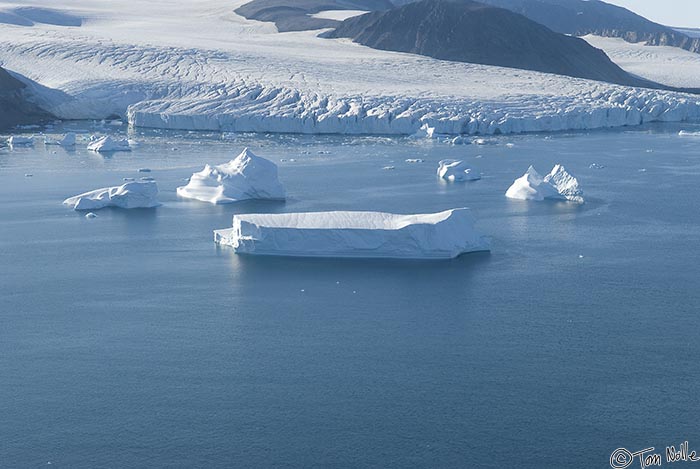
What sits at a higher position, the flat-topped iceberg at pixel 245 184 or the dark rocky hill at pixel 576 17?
the dark rocky hill at pixel 576 17

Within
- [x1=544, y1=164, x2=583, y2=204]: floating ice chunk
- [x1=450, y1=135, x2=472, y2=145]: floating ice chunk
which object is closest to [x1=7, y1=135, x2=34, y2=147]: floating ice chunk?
[x1=450, y1=135, x2=472, y2=145]: floating ice chunk

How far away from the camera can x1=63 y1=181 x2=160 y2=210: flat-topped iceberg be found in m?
14.6

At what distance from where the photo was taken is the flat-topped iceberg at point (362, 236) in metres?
11.4

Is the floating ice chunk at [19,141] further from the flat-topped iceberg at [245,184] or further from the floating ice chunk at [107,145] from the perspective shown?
the flat-topped iceberg at [245,184]

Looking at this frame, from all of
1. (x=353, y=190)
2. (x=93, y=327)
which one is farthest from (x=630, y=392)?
(x=353, y=190)

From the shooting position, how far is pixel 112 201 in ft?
48.8

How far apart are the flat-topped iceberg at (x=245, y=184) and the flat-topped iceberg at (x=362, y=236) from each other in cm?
373

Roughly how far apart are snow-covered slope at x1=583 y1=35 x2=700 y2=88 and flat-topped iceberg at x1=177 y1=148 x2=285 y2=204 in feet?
109

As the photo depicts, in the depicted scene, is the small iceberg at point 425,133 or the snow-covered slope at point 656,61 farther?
the snow-covered slope at point 656,61

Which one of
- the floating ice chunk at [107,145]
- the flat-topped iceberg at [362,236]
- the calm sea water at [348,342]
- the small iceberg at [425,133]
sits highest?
the small iceberg at [425,133]

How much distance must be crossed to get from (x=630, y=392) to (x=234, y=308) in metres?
4.10

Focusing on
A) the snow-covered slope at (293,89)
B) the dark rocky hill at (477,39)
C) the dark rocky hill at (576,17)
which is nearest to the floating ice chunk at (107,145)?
the snow-covered slope at (293,89)

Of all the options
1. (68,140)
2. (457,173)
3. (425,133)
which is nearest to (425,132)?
(425,133)

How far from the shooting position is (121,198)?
14.8 meters
